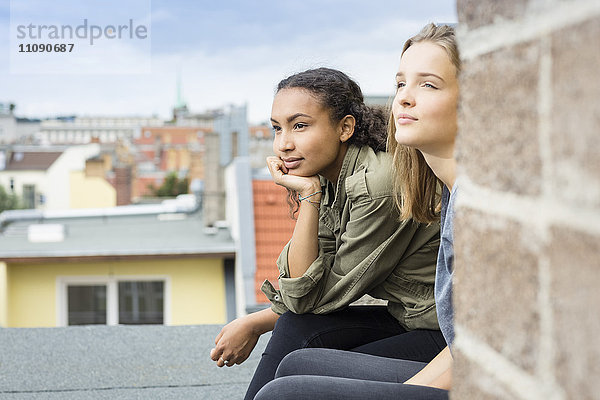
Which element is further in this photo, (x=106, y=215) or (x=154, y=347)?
(x=106, y=215)

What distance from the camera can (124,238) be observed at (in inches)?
496

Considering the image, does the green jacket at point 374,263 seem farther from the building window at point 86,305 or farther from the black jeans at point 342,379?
the building window at point 86,305

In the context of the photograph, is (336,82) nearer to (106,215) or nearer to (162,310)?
(162,310)

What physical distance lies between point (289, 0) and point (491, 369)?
50873 mm

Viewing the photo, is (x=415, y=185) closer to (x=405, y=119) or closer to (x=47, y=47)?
(x=405, y=119)

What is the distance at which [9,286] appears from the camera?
407 inches

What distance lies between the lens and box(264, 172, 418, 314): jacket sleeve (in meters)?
1.71

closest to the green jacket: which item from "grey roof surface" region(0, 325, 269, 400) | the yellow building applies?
"grey roof surface" region(0, 325, 269, 400)

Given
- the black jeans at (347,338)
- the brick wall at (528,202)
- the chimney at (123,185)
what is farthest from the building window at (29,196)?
the brick wall at (528,202)

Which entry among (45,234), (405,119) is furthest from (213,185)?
(405,119)

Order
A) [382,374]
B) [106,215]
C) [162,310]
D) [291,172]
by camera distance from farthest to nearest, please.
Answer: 1. [106,215]
2. [162,310]
3. [291,172]
4. [382,374]

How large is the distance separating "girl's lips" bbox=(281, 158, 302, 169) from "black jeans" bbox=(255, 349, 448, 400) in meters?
0.56

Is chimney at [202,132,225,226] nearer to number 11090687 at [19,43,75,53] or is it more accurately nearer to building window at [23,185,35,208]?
number 11090687 at [19,43,75,53]

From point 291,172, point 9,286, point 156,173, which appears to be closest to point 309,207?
point 291,172
